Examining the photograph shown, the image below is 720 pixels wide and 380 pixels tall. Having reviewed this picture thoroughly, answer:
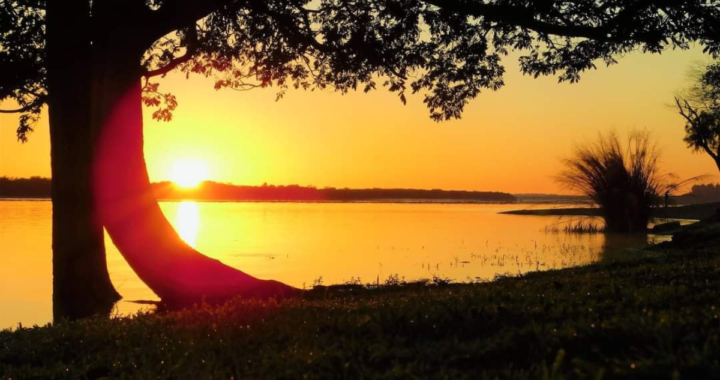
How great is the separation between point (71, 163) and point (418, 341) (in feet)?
27.7

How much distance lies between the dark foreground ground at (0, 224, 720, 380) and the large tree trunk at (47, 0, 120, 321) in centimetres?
491

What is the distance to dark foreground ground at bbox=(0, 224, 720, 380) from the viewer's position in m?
3.69

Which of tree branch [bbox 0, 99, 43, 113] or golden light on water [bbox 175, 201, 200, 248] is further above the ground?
tree branch [bbox 0, 99, 43, 113]

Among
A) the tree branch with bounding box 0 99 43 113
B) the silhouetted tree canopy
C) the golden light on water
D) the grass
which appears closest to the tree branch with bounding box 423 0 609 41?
the silhouetted tree canopy

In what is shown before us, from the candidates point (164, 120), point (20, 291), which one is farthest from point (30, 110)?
point (20, 291)

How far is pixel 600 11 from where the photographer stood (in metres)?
10.5

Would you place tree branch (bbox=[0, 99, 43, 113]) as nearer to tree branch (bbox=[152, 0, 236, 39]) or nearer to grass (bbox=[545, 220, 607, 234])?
tree branch (bbox=[152, 0, 236, 39])

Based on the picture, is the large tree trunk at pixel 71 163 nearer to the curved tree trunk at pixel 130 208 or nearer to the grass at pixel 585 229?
the curved tree trunk at pixel 130 208

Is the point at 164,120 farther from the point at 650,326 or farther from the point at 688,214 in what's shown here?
the point at 688,214

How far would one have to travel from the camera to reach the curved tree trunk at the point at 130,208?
10.3m

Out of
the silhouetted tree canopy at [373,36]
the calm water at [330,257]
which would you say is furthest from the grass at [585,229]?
the silhouetted tree canopy at [373,36]

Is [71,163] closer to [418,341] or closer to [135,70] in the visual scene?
[135,70]

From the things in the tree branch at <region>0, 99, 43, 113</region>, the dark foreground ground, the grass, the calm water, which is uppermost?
the tree branch at <region>0, 99, 43, 113</region>

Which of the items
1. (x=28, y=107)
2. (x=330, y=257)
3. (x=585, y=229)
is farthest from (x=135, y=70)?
(x=585, y=229)
